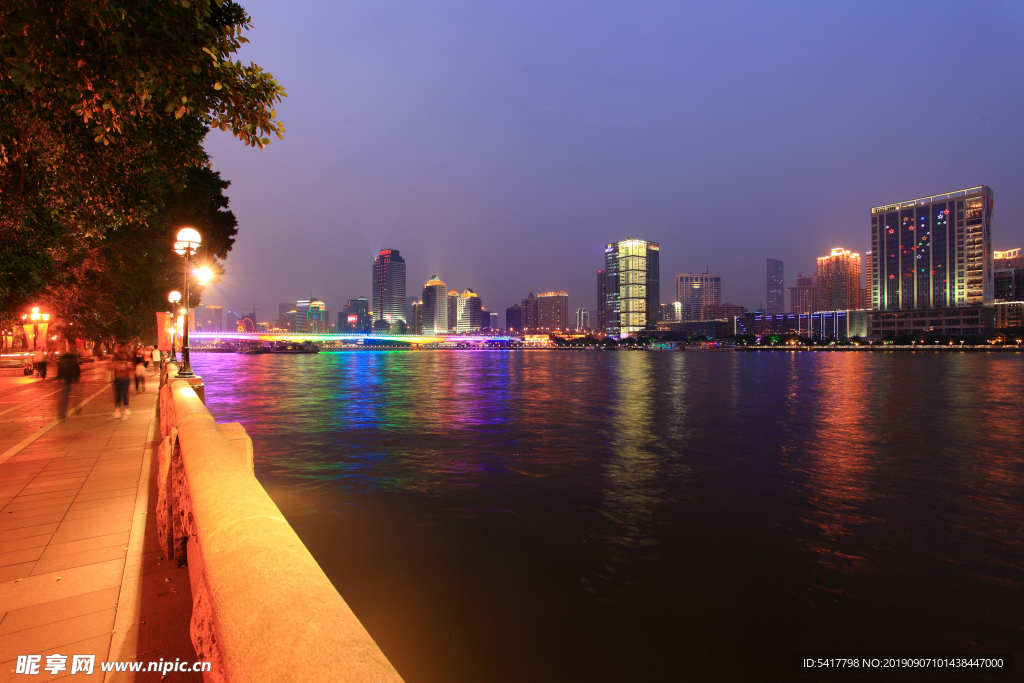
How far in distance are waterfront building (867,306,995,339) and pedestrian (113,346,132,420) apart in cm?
18360

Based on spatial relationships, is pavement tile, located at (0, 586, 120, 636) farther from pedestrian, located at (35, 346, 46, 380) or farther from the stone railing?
pedestrian, located at (35, 346, 46, 380)

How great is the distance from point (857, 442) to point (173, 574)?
1835 cm

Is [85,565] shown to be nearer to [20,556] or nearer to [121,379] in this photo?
[20,556]

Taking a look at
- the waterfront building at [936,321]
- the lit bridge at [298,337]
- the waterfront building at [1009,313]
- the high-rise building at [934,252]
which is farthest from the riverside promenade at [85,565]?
the waterfront building at [1009,313]

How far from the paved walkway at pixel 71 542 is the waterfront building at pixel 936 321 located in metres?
185

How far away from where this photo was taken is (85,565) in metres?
4.76

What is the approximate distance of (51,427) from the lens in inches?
458

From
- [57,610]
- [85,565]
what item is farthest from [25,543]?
[57,610]

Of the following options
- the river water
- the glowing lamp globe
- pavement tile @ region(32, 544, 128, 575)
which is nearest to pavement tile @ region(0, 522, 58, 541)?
pavement tile @ region(32, 544, 128, 575)

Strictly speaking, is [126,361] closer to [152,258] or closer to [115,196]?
[115,196]

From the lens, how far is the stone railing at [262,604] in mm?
1500

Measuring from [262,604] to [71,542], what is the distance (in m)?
5.24

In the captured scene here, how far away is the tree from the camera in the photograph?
13.7 feet

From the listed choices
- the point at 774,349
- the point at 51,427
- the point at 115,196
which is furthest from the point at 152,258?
the point at 774,349
